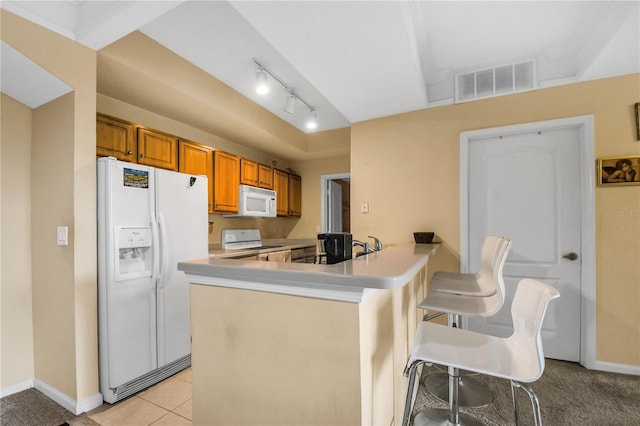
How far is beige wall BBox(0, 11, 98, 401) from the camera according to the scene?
1886 mm

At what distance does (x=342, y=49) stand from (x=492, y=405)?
2.56 m

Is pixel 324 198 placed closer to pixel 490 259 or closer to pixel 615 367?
pixel 490 259

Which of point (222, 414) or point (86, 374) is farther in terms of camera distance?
point (86, 374)

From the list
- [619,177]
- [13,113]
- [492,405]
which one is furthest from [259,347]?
[619,177]

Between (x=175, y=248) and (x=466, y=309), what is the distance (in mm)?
2172

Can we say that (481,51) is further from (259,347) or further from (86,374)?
(86,374)

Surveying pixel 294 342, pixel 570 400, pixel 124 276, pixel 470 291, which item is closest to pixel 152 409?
pixel 124 276

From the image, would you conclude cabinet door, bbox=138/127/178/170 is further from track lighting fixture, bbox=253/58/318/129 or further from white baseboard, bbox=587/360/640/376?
white baseboard, bbox=587/360/640/376

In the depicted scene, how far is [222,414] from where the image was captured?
1.31 metres

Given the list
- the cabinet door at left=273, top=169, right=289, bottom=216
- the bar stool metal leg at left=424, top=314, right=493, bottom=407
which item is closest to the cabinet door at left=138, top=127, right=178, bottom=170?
the cabinet door at left=273, top=169, right=289, bottom=216

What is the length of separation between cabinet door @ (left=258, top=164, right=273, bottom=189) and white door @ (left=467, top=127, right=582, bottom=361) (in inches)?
103

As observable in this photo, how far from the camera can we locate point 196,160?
3.19 m

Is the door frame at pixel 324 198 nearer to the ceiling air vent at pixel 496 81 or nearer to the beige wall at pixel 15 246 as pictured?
the ceiling air vent at pixel 496 81

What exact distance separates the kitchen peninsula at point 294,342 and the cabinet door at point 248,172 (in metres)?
2.57
